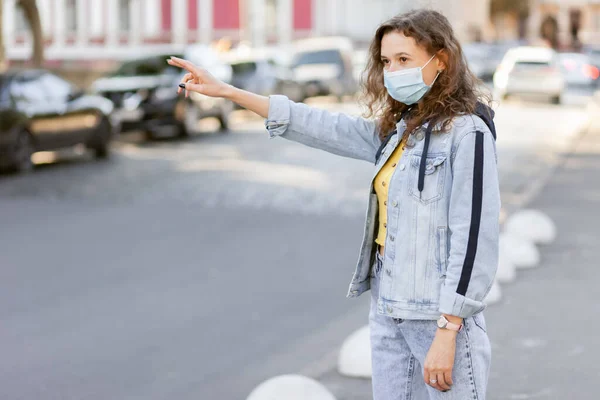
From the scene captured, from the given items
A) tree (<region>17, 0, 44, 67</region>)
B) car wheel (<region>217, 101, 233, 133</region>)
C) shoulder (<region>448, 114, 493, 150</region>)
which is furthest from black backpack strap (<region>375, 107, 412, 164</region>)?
tree (<region>17, 0, 44, 67</region>)

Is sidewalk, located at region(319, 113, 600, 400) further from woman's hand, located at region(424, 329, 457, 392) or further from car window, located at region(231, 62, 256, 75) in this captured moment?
car window, located at region(231, 62, 256, 75)

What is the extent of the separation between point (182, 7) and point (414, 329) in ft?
165

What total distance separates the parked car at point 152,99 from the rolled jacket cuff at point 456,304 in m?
17.5

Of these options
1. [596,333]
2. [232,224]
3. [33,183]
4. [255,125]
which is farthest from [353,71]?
[596,333]

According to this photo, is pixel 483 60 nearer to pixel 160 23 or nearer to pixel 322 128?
pixel 160 23

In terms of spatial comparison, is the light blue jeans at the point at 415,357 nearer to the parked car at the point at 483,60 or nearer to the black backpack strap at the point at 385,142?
the black backpack strap at the point at 385,142

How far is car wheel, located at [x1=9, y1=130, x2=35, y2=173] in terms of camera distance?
15234 millimetres

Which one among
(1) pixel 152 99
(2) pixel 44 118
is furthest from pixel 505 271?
(1) pixel 152 99

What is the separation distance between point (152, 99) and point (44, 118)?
4.57m

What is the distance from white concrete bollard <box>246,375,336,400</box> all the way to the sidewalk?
0.51 metres

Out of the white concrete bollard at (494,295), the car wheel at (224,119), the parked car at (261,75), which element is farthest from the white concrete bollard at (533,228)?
the parked car at (261,75)

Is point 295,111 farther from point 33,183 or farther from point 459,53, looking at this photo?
point 33,183

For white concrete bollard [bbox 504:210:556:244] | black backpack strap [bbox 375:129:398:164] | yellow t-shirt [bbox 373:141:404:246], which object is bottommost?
white concrete bollard [bbox 504:210:556:244]

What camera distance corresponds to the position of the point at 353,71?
3288cm
